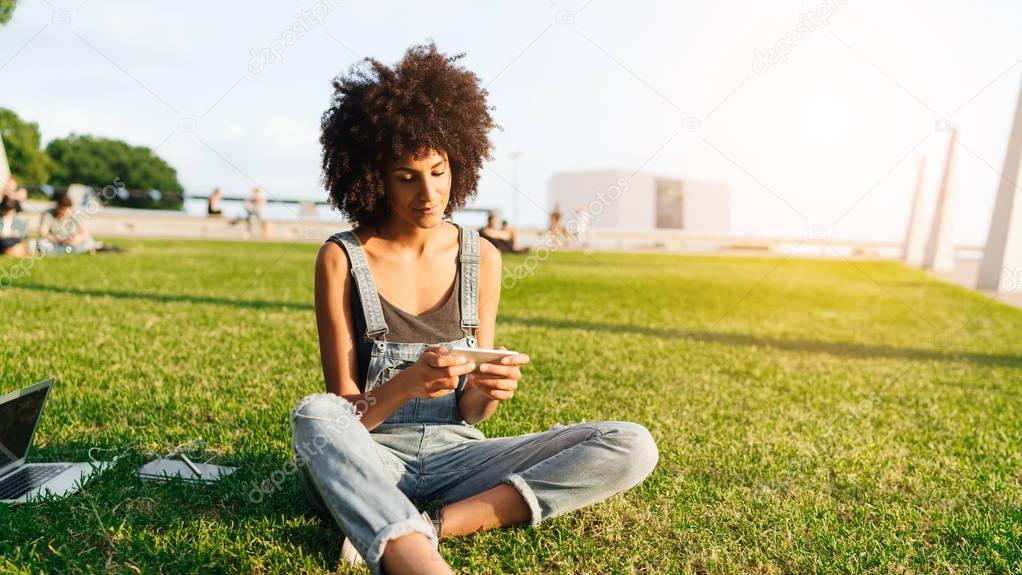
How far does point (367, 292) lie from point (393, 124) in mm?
655

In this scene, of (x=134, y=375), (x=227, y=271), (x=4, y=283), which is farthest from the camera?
(x=227, y=271)

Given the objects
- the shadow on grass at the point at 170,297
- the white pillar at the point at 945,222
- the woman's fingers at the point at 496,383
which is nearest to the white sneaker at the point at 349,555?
the woman's fingers at the point at 496,383

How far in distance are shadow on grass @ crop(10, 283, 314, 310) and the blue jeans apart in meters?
7.16

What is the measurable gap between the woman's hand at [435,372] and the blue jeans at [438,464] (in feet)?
0.75

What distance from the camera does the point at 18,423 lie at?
3.31 m

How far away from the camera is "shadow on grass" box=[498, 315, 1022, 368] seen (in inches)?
330

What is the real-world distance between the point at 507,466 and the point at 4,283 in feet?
35.0

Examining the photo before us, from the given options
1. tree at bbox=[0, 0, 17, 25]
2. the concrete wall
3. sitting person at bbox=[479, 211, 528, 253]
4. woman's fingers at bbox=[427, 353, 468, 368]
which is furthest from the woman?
the concrete wall

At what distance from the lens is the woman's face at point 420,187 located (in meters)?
2.87

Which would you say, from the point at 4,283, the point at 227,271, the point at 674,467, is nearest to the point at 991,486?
the point at 674,467

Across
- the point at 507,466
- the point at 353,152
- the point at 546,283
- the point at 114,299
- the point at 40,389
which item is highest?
the point at 353,152

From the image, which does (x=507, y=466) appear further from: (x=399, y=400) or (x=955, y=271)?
(x=955, y=271)

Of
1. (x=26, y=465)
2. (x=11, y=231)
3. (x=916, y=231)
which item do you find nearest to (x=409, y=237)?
(x=26, y=465)

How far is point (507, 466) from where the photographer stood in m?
2.94
